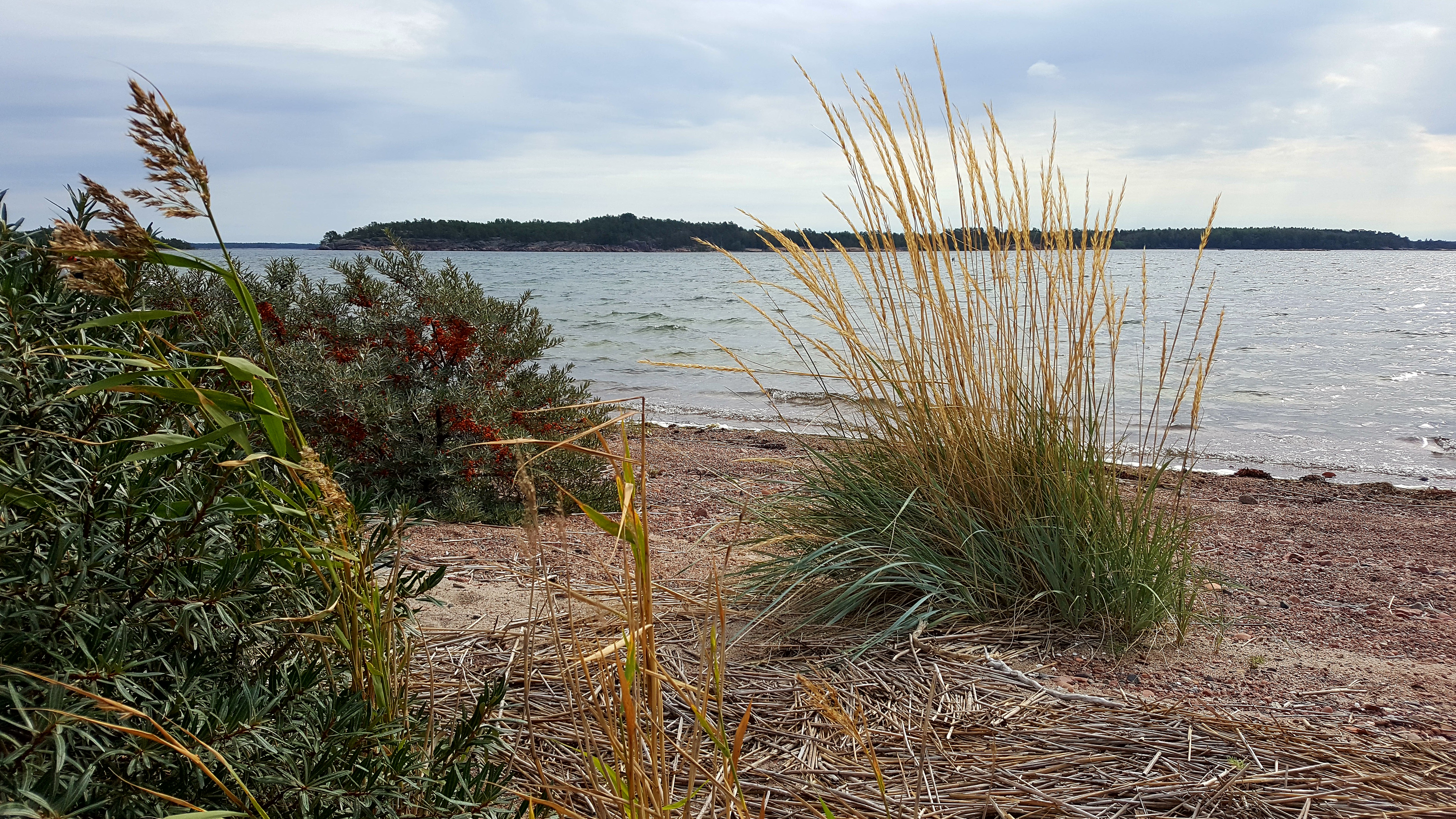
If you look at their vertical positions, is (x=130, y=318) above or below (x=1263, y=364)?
above

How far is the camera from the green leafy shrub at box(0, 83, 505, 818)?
2.83 ft

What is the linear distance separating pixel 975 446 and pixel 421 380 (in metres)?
3.17

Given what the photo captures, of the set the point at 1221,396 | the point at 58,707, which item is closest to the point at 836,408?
the point at 58,707


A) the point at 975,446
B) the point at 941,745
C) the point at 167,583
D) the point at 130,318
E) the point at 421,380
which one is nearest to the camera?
the point at 130,318

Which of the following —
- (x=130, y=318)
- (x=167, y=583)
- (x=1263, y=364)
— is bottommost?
(x=1263, y=364)

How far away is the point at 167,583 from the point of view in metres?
0.99

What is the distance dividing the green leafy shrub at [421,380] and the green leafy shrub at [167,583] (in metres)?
2.66

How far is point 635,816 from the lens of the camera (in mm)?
999

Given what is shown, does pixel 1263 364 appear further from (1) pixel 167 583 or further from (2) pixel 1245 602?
(1) pixel 167 583

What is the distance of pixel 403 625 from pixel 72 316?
2.13 feet

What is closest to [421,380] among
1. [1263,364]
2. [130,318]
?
[130,318]

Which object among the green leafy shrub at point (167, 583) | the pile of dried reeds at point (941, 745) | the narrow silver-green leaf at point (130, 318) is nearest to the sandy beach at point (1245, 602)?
the pile of dried reeds at point (941, 745)

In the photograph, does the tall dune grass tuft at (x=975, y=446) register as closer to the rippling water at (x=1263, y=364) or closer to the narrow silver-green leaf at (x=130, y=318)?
the rippling water at (x=1263, y=364)

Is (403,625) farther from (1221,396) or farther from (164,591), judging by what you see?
(1221,396)
